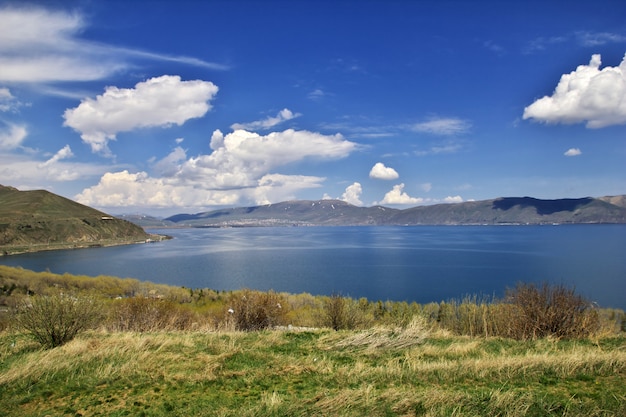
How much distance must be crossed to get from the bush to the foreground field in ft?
2.20

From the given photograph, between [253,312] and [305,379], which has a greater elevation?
[305,379]

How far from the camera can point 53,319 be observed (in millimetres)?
11219

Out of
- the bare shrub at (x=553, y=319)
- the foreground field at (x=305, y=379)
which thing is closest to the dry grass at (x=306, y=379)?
the foreground field at (x=305, y=379)

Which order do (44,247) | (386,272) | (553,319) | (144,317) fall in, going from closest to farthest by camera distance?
(553,319) → (144,317) → (386,272) → (44,247)

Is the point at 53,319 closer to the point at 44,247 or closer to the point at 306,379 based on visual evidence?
the point at 306,379

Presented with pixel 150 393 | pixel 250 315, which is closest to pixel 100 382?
pixel 150 393

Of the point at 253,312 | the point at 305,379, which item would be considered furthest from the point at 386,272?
the point at 305,379

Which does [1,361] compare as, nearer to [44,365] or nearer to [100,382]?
[44,365]

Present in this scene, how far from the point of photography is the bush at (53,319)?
11.2m

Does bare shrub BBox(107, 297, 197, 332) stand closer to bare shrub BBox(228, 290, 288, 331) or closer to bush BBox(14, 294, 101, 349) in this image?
bare shrub BBox(228, 290, 288, 331)

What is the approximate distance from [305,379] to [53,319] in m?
7.82

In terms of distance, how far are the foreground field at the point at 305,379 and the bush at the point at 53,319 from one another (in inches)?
26.4

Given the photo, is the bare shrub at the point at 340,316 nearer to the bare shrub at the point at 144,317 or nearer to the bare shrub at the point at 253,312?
the bare shrub at the point at 253,312

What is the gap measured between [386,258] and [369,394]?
111770mm
